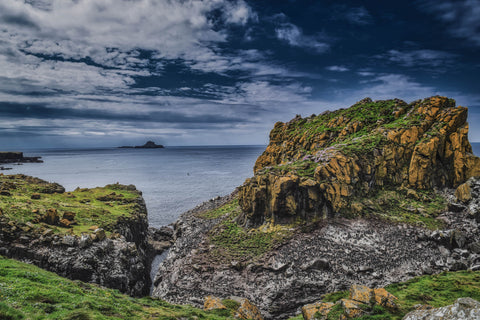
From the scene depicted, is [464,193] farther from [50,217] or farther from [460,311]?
[50,217]

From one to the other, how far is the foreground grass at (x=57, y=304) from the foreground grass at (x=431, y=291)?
1533 cm

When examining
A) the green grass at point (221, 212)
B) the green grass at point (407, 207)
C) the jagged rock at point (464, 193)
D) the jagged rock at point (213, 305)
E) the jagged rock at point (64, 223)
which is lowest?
the jagged rock at point (213, 305)

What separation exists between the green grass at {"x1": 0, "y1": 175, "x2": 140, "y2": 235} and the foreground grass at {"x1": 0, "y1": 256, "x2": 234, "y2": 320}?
58.0ft

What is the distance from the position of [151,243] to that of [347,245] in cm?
4394

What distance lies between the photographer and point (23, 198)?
46.2m

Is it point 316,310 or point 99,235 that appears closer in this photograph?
point 316,310

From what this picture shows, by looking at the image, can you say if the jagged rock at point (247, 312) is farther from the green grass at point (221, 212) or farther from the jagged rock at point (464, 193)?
the jagged rock at point (464, 193)

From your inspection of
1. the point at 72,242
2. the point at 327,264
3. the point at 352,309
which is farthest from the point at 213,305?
the point at 72,242

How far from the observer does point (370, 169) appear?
47.8 m

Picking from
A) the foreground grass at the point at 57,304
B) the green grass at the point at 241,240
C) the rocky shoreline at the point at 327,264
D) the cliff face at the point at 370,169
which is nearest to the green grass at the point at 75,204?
the rocky shoreline at the point at 327,264

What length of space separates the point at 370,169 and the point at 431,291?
24612 millimetres

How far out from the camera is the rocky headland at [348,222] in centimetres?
3375

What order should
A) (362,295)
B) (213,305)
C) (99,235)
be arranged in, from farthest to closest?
(99,235)
(213,305)
(362,295)

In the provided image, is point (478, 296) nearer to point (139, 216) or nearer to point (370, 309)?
point (370, 309)
